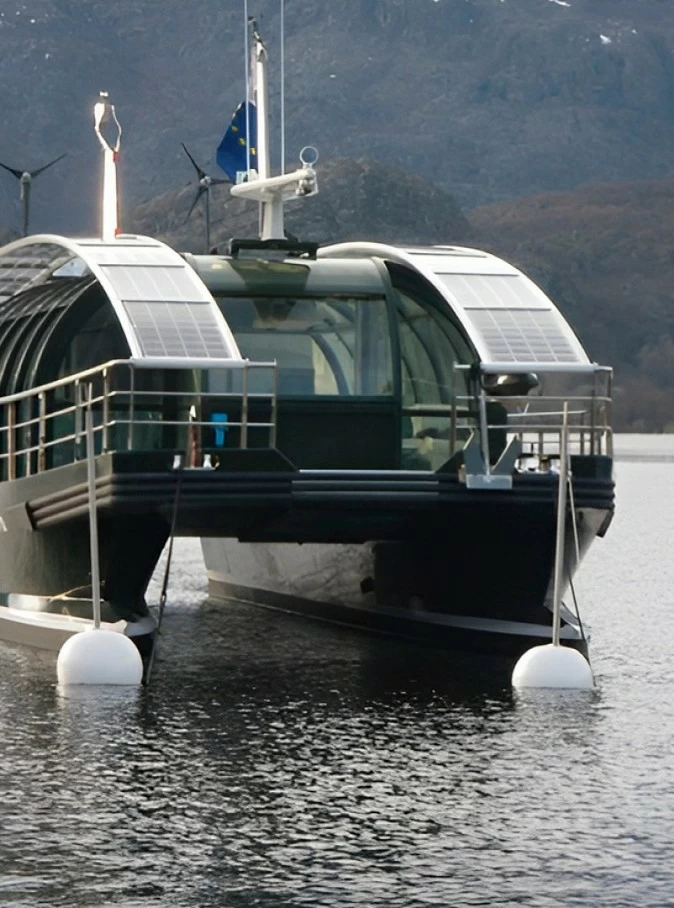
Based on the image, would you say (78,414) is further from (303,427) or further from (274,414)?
(303,427)

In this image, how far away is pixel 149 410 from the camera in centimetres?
2856

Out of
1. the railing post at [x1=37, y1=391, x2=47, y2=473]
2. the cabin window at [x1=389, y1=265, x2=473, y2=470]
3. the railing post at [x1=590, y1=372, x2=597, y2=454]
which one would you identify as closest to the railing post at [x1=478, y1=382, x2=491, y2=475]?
the railing post at [x1=590, y1=372, x2=597, y2=454]

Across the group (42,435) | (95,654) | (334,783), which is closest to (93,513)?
(95,654)

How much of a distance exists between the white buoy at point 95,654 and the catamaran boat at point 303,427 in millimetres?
509

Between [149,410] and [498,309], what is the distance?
16.6ft

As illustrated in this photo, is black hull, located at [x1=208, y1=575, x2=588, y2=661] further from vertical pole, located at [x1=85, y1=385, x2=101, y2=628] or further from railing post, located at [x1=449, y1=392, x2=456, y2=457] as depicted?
vertical pole, located at [x1=85, y1=385, x2=101, y2=628]

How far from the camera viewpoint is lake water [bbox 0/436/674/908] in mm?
16266

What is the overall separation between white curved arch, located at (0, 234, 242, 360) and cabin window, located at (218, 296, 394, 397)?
5.00 feet

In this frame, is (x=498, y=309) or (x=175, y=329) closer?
(x=175, y=329)

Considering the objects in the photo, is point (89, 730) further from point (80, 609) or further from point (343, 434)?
point (343, 434)

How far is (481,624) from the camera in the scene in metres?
29.5

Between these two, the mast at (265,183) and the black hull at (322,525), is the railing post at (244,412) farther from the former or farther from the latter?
the mast at (265,183)

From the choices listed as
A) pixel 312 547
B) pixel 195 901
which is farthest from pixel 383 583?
pixel 195 901

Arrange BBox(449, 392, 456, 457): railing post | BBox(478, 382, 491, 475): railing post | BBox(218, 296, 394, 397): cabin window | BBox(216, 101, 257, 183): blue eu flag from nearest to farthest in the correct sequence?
BBox(478, 382, 491, 475): railing post, BBox(449, 392, 456, 457): railing post, BBox(218, 296, 394, 397): cabin window, BBox(216, 101, 257, 183): blue eu flag
